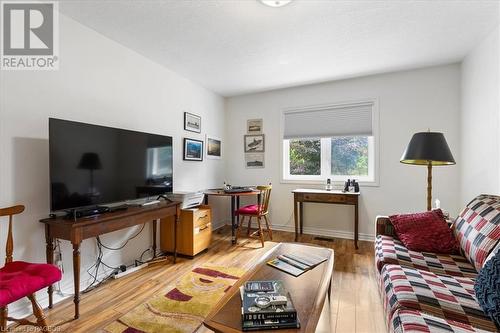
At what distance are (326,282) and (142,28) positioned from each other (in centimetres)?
251

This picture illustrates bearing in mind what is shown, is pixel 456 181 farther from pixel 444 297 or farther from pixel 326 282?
pixel 326 282

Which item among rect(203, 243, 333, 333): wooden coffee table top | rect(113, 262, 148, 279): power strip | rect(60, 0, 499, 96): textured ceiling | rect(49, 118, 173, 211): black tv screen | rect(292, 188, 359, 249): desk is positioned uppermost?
rect(60, 0, 499, 96): textured ceiling

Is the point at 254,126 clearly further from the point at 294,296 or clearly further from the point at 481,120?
the point at 294,296

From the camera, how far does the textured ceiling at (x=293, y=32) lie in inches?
76.4

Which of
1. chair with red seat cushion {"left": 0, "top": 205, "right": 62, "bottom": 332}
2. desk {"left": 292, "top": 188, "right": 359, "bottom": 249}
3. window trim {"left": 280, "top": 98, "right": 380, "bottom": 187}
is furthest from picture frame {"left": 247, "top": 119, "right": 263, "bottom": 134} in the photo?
chair with red seat cushion {"left": 0, "top": 205, "right": 62, "bottom": 332}

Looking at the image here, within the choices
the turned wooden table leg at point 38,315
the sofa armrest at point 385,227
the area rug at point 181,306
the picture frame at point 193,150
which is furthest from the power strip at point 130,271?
the sofa armrest at point 385,227

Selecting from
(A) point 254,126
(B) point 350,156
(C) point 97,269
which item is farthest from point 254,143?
(C) point 97,269

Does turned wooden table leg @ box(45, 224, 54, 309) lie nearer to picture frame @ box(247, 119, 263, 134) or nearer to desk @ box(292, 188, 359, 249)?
desk @ box(292, 188, 359, 249)

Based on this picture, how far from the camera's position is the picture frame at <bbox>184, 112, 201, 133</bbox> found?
345 cm

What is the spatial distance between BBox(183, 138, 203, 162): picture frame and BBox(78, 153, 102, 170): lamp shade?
140 centimetres

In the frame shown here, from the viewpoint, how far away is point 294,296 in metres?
1.25

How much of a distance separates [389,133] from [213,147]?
2629 mm

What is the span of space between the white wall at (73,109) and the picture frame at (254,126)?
1322 millimetres

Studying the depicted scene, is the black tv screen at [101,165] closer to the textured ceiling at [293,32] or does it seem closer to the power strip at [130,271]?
the power strip at [130,271]
